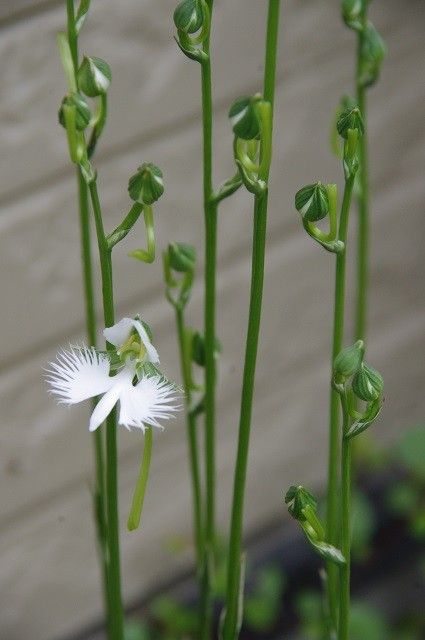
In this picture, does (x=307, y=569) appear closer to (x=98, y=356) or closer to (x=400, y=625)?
(x=400, y=625)

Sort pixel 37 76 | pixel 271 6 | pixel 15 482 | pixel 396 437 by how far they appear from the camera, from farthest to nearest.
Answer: pixel 396 437 → pixel 15 482 → pixel 37 76 → pixel 271 6

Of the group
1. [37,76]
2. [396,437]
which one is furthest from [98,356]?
[396,437]

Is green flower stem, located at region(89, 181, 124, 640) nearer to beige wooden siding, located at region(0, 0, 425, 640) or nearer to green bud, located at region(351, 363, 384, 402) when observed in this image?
green bud, located at region(351, 363, 384, 402)

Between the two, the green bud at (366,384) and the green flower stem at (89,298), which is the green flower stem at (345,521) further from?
the green flower stem at (89,298)

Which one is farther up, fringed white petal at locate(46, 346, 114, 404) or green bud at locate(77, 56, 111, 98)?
green bud at locate(77, 56, 111, 98)

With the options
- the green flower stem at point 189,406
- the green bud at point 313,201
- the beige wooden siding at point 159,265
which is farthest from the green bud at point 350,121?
the beige wooden siding at point 159,265

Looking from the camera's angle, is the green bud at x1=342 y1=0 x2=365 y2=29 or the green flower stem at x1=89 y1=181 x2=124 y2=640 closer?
the green flower stem at x1=89 y1=181 x2=124 y2=640

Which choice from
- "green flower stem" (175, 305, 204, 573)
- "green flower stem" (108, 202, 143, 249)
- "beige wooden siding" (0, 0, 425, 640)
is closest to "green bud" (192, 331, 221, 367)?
"green flower stem" (175, 305, 204, 573)
